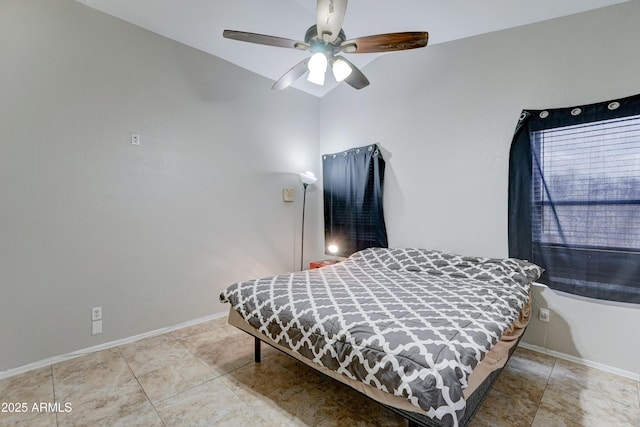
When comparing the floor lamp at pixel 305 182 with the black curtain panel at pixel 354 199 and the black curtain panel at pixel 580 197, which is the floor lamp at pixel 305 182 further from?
the black curtain panel at pixel 580 197

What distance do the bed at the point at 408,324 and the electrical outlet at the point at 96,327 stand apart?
1162 millimetres

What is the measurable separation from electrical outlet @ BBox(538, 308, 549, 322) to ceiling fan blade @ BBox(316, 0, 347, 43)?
266cm

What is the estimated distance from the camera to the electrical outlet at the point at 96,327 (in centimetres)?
230

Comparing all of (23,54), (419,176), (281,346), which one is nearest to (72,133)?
(23,54)

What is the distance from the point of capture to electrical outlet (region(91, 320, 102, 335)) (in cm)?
230

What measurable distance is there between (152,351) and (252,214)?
1.65 meters

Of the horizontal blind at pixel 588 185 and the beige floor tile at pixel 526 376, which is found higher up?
the horizontal blind at pixel 588 185

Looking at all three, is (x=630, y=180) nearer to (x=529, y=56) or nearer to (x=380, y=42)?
(x=529, y=56)

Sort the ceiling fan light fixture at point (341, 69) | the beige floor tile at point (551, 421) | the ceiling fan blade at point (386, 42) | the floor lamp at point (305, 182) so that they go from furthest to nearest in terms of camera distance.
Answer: the floor lamp at point (305, 182), the ceiling fan light fixture at point (341, 69), the ceiling fan blade at point (386, 42), the beige floor tile at point (551, 421)

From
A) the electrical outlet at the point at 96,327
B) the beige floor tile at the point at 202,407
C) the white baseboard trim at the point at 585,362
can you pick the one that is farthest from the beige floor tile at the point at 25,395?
the white baseboard trim at the point at 585,362

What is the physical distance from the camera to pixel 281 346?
1.76 metres

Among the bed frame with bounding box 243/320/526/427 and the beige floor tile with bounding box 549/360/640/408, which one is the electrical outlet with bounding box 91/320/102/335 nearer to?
the bed frame with bounding box 243/320/526/427

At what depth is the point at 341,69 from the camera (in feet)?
6.99

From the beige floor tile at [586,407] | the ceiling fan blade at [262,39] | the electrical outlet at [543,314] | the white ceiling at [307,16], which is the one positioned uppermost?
the white ceiling at [307,16]
